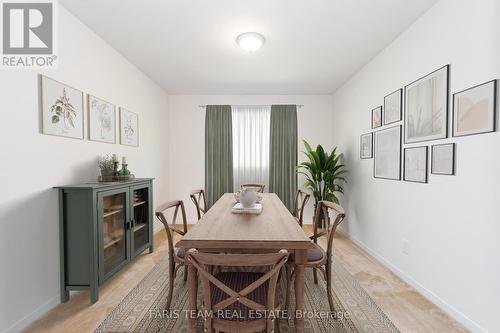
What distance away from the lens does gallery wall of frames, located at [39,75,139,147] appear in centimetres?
197

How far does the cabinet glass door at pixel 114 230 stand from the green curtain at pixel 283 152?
277 centimetres

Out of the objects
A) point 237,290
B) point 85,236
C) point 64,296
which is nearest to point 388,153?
point 237,290

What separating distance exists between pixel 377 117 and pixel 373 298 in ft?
6.88

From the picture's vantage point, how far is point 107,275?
222cm

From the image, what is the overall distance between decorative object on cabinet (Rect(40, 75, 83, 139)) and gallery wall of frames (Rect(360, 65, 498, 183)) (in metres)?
3.33

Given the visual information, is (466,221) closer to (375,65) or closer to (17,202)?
(375,65)

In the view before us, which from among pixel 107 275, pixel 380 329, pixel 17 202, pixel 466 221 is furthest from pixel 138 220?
pixel 466 221

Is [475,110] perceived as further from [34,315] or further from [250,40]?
[34,315]

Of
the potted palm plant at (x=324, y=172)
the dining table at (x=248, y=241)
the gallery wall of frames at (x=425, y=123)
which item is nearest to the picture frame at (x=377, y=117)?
the gallery wall of frames at (x=425, y=123)

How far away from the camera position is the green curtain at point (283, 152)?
464 cm

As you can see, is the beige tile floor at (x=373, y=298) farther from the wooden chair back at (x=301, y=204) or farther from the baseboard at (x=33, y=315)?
the wooden chair back at (x=301, y=204)

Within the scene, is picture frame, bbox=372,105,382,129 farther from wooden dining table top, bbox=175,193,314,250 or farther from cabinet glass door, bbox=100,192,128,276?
cabinet glass door, bbox=100,192,128,276

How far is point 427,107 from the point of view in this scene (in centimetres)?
217

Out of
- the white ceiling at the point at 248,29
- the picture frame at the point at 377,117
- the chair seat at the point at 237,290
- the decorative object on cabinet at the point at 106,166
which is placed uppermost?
the white ceiling at the point at 248,29
